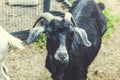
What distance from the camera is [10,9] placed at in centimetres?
964

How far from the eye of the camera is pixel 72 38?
5.75m

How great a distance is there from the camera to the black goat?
5555 millimetres

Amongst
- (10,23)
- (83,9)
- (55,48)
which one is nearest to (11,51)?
(10,23)

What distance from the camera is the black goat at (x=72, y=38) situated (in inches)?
219

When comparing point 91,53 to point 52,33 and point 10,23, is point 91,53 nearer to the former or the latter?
point 52,33

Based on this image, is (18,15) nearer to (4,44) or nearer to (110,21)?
(110,21)

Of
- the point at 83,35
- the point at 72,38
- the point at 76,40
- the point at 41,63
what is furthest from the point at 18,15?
the point at 72,38

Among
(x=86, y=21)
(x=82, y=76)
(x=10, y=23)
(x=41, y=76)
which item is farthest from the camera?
(x=10, y=23)

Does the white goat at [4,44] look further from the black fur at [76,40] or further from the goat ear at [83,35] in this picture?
the goat ear at [83,35]

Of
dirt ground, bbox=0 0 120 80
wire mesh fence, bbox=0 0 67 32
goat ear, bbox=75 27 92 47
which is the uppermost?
goat ear, bbox=75 27 92 47

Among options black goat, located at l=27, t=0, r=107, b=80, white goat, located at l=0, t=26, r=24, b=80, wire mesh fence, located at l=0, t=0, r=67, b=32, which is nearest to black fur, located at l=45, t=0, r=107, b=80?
black goat, located at l=27, t=0, r=107, b=80

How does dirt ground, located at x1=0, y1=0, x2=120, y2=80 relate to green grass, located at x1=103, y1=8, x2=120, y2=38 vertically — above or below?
below

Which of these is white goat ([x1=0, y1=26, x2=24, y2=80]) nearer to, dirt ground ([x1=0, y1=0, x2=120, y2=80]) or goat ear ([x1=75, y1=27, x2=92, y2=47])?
dirt ground ([x1=0, y1=0, x2=120, y2=80])

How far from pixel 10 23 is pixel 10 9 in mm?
670
